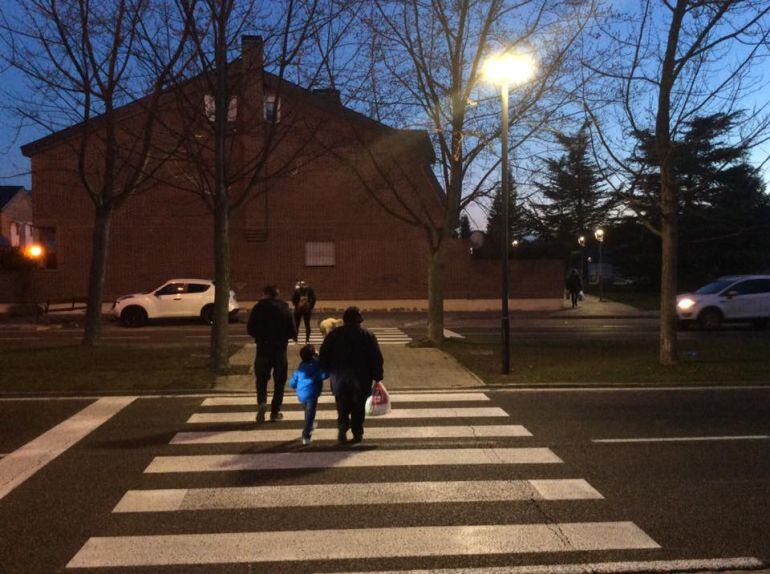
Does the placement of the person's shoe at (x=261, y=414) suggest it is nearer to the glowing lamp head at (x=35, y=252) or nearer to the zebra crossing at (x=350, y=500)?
the zebra crossing at (x=350, y=500)

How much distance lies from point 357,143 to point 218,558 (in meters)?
14.3

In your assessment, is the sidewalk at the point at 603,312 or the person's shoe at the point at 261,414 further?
the sidewalk at the point at 603,312

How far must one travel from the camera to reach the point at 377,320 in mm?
28016

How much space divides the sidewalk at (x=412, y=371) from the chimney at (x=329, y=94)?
5.80m

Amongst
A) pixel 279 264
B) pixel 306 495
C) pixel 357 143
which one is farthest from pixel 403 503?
pixel 279 264

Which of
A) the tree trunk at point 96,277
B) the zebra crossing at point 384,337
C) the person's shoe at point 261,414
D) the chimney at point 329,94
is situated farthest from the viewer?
the zebra crossing at point 384,337

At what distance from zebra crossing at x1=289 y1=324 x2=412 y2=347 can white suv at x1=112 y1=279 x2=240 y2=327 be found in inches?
182

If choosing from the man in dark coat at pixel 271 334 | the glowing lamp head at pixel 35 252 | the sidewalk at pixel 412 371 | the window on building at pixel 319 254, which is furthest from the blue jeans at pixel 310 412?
the glowing lamp head at pixel 35 252

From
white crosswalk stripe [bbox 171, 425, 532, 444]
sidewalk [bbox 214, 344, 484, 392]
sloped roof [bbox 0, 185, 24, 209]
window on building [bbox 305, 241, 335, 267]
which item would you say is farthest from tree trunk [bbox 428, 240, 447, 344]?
sloped roof [bbox 0, 185, 24, 209]

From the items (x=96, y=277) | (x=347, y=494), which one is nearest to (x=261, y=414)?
(x=347, y=494)

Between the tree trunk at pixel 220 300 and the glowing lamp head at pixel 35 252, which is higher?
the glowing lamp head at pixel 35 252

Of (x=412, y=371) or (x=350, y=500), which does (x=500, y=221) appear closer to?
(x=412, y=371)

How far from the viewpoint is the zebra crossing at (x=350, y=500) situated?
4977mm

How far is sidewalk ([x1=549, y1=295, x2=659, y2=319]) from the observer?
30375 millimetres
